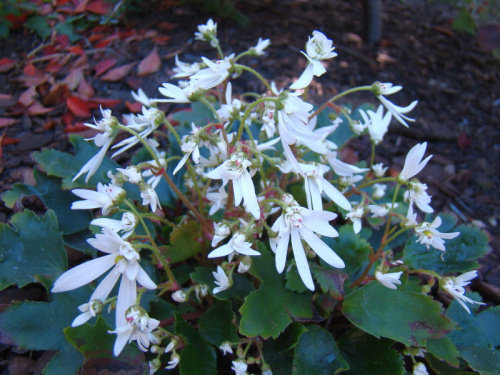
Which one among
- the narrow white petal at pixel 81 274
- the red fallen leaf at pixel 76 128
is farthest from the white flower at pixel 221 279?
the red fallen leaf at pixel 76 128

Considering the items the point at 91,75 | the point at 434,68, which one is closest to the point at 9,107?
the point at 91,75

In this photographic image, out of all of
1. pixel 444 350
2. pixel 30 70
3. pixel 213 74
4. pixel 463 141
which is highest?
pixel 213 74

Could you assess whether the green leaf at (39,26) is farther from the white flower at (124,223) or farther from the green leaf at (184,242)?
the white flower at (124,223)

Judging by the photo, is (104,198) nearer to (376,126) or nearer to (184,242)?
(184,242)

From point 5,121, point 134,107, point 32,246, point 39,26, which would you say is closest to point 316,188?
point 32,246

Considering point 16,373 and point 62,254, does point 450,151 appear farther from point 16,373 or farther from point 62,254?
point 16,373
